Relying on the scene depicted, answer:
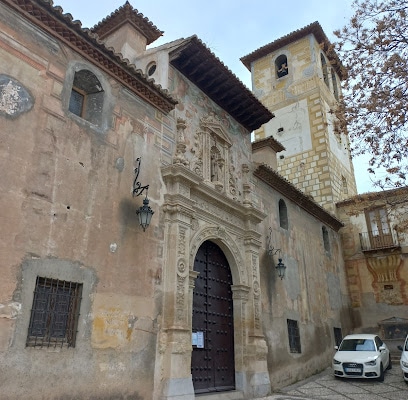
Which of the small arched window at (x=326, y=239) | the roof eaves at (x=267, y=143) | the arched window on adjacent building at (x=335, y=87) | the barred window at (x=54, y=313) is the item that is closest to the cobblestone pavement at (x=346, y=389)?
the barred window at (x=54, y=313)

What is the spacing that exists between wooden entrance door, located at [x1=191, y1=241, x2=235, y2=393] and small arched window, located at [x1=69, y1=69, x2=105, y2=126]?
3.74 m

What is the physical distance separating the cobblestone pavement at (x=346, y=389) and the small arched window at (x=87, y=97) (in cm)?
690

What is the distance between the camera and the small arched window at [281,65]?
71.8 feet

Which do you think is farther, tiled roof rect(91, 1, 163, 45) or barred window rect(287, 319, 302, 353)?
barred window rect(287, 319, 302, 353)

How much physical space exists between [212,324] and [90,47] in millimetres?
6091

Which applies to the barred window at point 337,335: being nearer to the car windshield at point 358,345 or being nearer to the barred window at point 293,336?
the car windshield at point 358,345

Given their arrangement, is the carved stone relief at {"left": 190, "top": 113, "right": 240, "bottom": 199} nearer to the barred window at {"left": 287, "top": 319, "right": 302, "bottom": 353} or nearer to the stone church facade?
the stone church facade

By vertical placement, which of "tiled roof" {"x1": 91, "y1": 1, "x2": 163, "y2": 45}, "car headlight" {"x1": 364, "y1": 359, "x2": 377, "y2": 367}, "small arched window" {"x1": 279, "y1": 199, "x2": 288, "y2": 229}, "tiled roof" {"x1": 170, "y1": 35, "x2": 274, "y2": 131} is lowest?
"car headlight" {"x1": 364, "y1": 359, "x2": 377, "y2": 367}

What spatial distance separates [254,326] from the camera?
30.8 ft

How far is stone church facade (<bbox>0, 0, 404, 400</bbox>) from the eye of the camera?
5617 mm

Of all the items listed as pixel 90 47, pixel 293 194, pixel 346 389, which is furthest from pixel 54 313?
pixel 293 194

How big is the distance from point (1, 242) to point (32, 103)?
2.20 meters

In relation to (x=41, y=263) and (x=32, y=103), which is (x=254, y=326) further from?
(x=32, y=103)

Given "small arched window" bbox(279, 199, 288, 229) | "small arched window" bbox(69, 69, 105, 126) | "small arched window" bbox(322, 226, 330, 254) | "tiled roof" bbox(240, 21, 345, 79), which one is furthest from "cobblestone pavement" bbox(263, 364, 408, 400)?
"tiled roof" bbox(240, 21, 345, 79)
